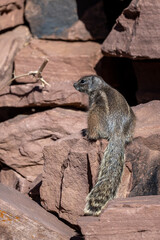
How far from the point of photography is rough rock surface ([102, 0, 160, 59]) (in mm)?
8258

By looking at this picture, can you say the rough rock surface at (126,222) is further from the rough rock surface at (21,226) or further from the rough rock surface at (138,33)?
the rough rock surface at (138,33)

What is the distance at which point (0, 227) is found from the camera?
19.3 feet

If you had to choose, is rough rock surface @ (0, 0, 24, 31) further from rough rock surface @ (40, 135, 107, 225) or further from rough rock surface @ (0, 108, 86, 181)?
rough rock surface @ (40, 135, 107, 225)

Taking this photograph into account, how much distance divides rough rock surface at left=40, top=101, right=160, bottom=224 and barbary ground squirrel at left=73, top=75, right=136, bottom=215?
180mm

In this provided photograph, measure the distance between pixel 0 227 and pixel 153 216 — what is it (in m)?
1.86

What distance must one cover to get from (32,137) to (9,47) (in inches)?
82.7

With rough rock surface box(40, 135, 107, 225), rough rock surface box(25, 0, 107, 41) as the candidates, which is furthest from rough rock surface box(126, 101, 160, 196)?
rough rock surface box(25, 0, 107, 41)

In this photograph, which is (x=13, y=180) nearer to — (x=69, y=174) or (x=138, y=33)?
(x=69, y=174)

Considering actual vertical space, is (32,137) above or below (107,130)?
below

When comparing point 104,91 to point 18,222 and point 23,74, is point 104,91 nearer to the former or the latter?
point 18,222

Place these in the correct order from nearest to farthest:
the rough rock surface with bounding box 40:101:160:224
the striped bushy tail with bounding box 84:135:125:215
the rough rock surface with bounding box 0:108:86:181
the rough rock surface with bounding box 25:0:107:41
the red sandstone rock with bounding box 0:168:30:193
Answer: the striped bushy tail with bounding box 84:135:125:215 < the rough rock surface with bounding box 40:101:160:224 < the red sandstone rock with bounding box 0:168:30:193 < the rough rock surface with bounding box 0:108:86:181 < the rough rock surface with bounding box 25:0:107:41

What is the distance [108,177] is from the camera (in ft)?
20.0

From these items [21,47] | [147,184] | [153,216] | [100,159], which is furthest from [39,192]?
[21,47]

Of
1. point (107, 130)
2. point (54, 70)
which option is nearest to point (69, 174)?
point (107, 130)
